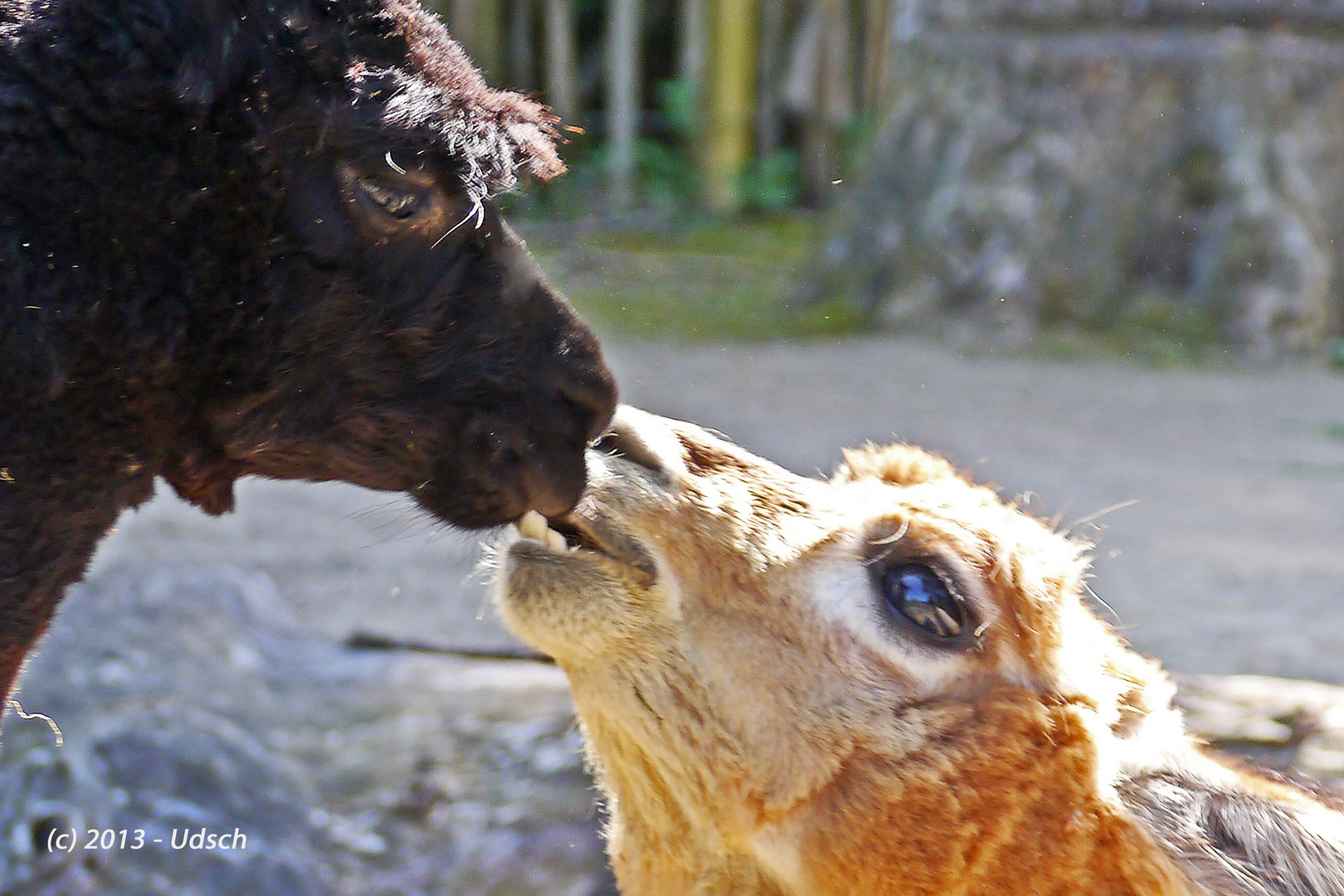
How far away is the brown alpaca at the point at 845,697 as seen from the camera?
2.22 m

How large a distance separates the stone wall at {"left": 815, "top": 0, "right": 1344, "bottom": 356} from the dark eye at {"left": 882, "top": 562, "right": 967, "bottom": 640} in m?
7.75

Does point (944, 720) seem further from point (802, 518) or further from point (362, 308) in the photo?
point (362, 308)

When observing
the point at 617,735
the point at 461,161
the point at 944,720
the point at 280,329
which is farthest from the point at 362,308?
the point at 944,720

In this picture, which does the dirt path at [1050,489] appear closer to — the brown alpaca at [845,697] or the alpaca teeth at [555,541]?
the alpaca teeth at [555,541]

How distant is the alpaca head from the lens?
7.34ft

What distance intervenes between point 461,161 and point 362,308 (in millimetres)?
301

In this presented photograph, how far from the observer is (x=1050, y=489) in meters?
6.50

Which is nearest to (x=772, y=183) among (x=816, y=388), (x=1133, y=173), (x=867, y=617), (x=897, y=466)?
(x=1133, y=173)

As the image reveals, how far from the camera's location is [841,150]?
15.6 m

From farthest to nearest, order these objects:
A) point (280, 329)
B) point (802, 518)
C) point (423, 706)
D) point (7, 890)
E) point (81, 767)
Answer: point (423, 706) → point (81, 767) → point (7, 890) → point (802, 518) → point (280, 329)

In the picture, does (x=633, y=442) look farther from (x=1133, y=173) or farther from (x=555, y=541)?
(x=1133, y=173)

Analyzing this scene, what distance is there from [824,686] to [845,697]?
0.04 m

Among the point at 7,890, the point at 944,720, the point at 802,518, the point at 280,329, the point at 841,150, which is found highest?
the point at 280,329

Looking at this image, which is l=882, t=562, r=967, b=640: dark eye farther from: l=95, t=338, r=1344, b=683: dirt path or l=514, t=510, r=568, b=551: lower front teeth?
l=95, t=338, r=1344, b=683: dirt path
